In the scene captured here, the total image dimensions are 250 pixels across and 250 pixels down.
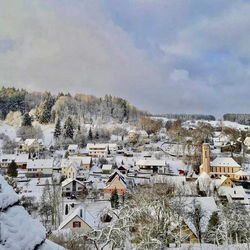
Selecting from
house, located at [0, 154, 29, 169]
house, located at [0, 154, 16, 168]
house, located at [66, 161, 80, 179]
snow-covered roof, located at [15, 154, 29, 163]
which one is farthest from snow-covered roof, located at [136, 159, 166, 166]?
house, located at [0, 154, 16, 168]

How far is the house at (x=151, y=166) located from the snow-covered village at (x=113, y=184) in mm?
170

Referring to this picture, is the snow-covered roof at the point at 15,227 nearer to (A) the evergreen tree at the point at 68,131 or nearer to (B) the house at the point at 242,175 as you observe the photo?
(B) the house at the point at 242,175

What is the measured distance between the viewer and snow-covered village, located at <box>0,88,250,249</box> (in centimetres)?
Answer: 793

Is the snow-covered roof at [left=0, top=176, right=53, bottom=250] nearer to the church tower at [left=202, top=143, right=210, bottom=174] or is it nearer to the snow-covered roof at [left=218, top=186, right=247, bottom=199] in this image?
the snow-covered roof at [left=218, top=186, right=247, bottom=199]

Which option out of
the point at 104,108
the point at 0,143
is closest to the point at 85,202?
the point at 0,143

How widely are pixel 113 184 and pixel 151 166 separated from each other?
49.8 ft

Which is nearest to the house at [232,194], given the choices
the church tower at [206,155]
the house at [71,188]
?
the church tower at [206,155]

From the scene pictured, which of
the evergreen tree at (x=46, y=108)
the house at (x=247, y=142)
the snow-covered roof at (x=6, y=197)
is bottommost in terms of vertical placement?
the snow-covered roof at (x=6, y=197)

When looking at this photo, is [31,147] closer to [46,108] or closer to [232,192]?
[46,108]

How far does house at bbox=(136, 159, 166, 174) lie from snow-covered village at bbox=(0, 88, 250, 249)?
0.56 ft

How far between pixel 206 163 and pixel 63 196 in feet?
76.1

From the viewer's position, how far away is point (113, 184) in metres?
33.1

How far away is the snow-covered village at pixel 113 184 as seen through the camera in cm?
793

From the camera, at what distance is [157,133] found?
8225cm
